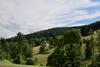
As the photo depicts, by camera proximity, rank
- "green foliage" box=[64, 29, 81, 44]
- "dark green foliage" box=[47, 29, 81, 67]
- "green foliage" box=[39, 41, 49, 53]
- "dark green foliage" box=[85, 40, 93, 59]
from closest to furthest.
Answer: "dark green foliage" box=[47, 29, 81, 67] < "green foliage" box=[64, 29, 81, 44] < "dark green foliage" box=[85, 40, 93, 59] < "green foliage" box=[39, 41, 49, 53]

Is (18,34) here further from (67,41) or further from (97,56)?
(97,56)

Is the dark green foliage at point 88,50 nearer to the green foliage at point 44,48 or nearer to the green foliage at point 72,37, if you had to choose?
the green foliage at point 72,37

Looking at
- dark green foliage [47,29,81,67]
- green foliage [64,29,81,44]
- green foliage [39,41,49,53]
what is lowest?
dark green foliage [47,29,81,67]

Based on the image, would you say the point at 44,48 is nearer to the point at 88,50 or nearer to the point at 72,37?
the point at 88,50

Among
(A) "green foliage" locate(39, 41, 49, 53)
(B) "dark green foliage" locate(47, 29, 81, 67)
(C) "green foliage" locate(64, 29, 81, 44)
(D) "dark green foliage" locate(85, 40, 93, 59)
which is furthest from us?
(A) "green foliage" locate(39, 41, 49, 53)

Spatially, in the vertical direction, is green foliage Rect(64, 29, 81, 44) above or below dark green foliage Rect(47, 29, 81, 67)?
above

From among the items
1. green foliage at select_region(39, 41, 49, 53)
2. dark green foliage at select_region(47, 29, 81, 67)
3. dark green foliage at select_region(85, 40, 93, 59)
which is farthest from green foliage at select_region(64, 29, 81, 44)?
green foliage at select_region(39, 41, 49, 53)

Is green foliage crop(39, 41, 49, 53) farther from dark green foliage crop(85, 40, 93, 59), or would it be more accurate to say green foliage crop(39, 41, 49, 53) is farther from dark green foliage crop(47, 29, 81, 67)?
dark green foliage crop(47, 29, 81, 67)

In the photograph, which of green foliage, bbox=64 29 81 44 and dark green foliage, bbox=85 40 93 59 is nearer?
green foliage, bbox=64 29 81 44

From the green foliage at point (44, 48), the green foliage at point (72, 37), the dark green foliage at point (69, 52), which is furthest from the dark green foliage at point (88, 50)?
the green foliage at point (44, 48)

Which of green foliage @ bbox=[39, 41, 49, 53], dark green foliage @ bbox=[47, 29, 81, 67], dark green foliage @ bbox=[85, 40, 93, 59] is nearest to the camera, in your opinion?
dark green foliage @ bbox=[47, 29, 81, 67]

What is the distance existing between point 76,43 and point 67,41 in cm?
311

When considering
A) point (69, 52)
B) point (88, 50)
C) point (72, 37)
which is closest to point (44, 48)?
point (88, 50)

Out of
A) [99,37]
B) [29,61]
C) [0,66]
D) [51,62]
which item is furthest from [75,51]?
[29,61]
